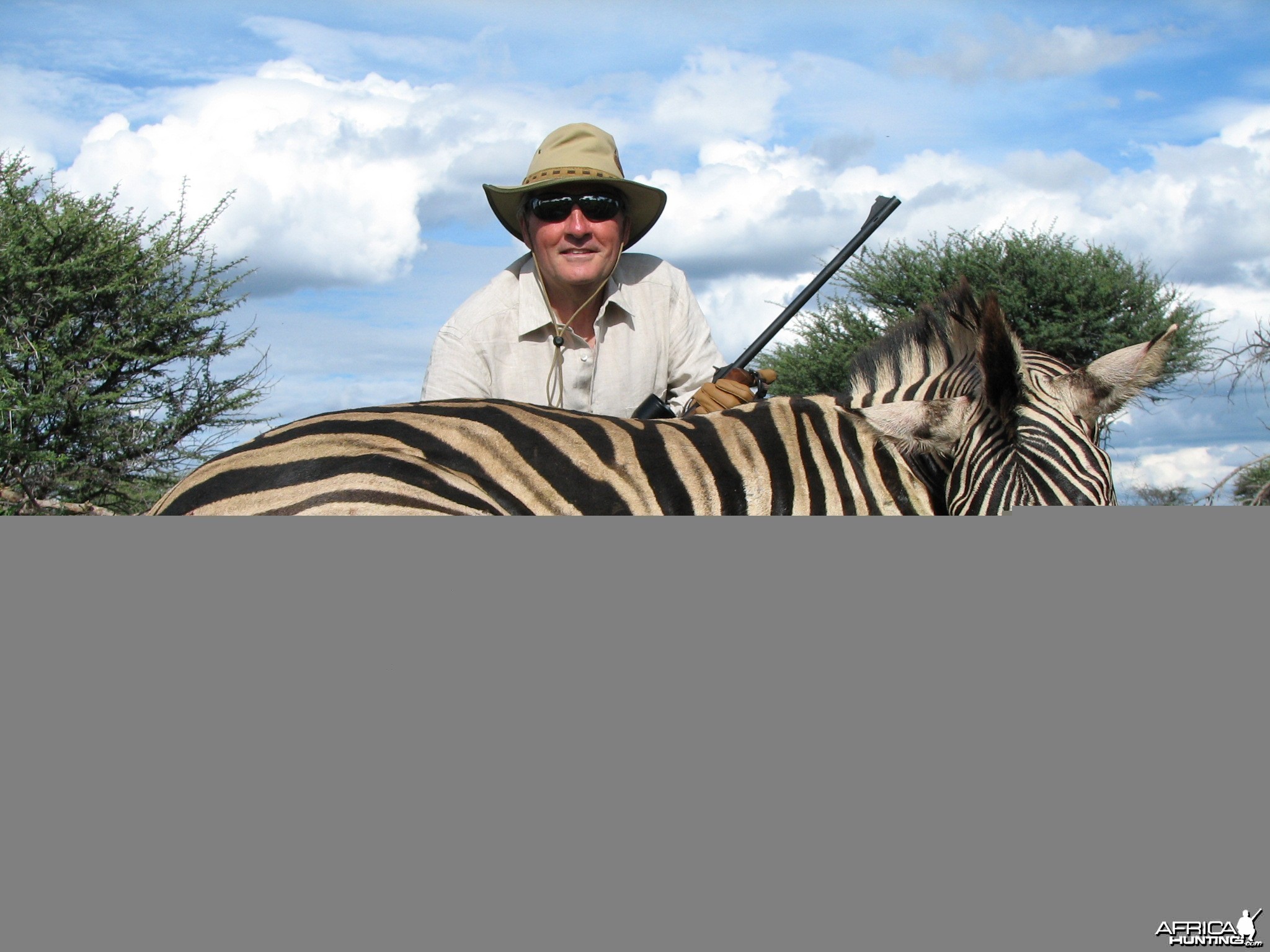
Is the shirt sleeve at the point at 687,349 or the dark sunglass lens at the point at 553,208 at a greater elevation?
the dark sunglass lens at the point at 553,208

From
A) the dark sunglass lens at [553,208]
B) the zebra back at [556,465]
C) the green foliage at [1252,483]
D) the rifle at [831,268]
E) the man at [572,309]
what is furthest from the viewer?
the green foliage at [1252,483]

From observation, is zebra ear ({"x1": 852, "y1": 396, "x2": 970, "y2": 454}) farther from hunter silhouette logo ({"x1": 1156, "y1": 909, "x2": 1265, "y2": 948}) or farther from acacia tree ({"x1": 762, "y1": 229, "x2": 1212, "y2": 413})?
acacia tree ({"x1": 762, "y1": 229, "x2": 1212, "y2": 413})

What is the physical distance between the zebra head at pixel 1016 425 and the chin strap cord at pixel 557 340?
1.74 metres

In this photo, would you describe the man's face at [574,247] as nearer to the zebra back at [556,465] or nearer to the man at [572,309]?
the man at [572,309]

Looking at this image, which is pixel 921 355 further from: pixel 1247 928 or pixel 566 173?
pixel 1247 928

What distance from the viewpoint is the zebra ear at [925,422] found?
9.73 feet

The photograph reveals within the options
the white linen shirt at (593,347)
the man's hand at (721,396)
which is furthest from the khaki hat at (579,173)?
the man's hand at (721,396)

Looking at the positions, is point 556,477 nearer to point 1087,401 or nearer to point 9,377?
point 1087,401

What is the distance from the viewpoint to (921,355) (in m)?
3.90

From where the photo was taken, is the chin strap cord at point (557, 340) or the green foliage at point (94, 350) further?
the green foliage at point (94, 350)

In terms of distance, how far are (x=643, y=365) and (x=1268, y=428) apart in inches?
293

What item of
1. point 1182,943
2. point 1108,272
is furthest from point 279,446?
point 1108,272

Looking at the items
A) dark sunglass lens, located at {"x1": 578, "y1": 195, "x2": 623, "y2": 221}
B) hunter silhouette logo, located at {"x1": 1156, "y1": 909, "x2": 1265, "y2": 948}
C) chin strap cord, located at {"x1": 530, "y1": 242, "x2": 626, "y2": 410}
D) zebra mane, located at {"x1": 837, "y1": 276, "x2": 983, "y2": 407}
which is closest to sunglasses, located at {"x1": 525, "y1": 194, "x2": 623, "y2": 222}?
dark sunglass lens, located at {"x1": 578, "y1": 195, "x2": 623, "y2": 221}

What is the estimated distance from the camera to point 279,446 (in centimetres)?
251
